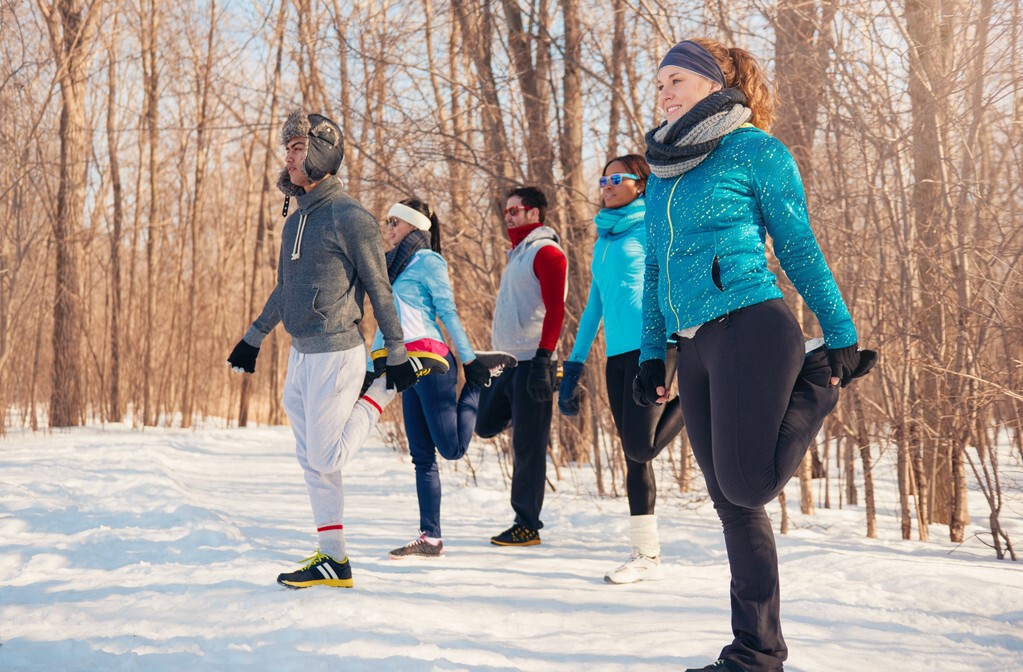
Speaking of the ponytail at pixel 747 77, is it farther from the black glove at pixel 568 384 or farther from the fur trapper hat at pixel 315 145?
the black glove at pixel 568 384

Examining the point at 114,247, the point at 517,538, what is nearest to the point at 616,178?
the point at 517,538

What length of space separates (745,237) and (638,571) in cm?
203

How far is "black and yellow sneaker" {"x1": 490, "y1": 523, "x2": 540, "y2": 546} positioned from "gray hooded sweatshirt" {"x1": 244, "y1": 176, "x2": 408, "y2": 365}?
1.69 meters

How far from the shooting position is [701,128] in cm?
258

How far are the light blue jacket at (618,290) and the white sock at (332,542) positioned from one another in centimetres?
154

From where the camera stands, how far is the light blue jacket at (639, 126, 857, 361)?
8.16 ft

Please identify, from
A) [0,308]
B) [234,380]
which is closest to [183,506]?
[0,308]

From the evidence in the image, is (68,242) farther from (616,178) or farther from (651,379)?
(651,379)

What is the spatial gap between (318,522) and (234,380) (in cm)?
1897

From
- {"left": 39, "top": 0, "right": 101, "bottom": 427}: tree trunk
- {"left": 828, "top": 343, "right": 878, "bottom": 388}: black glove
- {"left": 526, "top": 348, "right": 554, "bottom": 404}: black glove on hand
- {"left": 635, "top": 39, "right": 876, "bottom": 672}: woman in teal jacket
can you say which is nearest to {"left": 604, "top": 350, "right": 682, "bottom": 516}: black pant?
{"left": 526, "top": 348, "right": 554, "bottom": 404}: black glove on hand

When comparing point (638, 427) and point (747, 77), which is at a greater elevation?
point (747, 77)

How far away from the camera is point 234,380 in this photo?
2172cm

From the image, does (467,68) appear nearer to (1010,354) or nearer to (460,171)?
(460,171)

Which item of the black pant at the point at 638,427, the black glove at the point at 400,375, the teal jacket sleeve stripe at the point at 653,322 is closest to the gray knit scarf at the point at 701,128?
the teal jacket sleeve stripe at the point at 653,322
